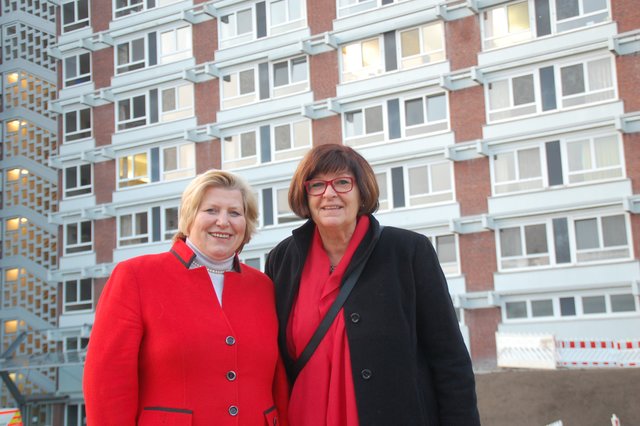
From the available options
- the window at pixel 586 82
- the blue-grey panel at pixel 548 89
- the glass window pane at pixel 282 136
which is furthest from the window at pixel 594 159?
the glass window pane at pixel 282 136

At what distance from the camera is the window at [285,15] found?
1242 inches

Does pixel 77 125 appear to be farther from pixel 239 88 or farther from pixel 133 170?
pixel 239 88

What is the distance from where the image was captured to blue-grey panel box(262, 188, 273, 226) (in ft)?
104

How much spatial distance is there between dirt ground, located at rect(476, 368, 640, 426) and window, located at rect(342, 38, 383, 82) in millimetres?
13752

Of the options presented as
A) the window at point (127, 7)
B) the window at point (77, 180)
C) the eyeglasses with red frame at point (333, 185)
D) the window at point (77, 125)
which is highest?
the window at point (127, 7)

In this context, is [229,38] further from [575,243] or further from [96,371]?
[96,371]

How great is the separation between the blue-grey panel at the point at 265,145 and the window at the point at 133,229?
20.2ft

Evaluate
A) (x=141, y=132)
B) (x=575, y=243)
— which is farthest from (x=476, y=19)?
(x=141, y=132)

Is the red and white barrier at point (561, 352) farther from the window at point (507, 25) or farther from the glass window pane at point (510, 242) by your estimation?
the window at point (507, 25)

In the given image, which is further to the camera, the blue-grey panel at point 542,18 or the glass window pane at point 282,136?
the glass window pane at point 282,136

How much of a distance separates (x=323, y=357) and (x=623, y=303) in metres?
22.7

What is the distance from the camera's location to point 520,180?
2680cm

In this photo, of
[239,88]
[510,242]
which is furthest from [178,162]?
[510,242]

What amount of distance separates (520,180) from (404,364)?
23.8 m
